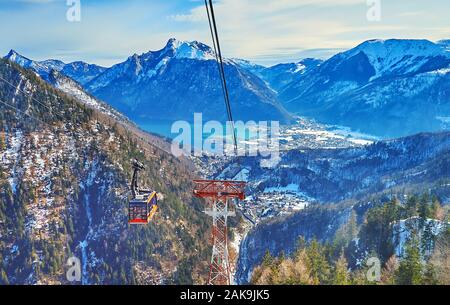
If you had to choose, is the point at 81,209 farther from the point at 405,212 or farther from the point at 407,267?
the point at 407,267

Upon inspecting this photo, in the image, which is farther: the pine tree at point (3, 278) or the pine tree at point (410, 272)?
the pine tree at point (3, 278)

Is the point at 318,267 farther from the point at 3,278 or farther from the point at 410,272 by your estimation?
the point at 3,278

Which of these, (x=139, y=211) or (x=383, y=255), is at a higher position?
(x=139, y=211)

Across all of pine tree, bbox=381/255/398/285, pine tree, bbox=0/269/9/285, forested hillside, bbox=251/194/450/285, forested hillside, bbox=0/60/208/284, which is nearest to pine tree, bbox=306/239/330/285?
forested hillside, bbox=251/194/450/285

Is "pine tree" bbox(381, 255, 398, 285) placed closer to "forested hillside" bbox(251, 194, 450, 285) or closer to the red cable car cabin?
"forested hillside" bbox(251, 194, 450, 285)

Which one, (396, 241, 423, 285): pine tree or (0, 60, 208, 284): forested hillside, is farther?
(0, 60, 208, 284): forested hillside

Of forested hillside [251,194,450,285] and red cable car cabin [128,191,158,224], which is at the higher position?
red cable car cabin [128,191,158,224]

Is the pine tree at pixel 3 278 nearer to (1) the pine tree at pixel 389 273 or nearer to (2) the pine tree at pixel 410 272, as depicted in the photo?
(1) the pine tree at pixel 389 273

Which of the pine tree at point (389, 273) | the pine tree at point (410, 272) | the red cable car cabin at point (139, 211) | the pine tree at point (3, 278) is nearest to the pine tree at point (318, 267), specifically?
the pine tree at point (389, 273)

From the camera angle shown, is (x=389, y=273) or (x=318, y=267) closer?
(x=389, y=273)

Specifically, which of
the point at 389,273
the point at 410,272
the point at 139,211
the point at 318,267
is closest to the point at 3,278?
the point at 139,211
